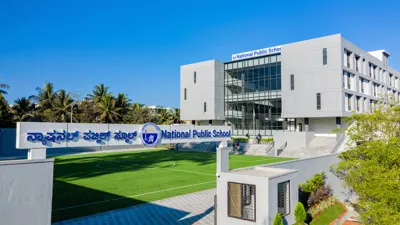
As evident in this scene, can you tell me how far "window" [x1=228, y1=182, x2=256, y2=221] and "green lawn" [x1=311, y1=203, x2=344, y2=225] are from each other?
4.31m

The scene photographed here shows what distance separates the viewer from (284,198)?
452 inches

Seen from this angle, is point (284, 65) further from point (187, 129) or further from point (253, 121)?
point (187, 129)

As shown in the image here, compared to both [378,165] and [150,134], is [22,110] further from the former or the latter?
[378,165]

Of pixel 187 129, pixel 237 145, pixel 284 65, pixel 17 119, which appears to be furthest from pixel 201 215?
pixel 17 119

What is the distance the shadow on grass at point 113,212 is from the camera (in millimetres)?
11648

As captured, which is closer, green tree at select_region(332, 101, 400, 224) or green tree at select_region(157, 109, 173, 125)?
green tree at select_region(332, 101, 400, 224)

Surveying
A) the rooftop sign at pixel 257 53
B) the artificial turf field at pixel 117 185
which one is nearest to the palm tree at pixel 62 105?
the artificial turf field at pixel 117 185

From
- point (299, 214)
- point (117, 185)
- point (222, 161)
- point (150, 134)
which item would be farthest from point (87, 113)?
point (299, 214)

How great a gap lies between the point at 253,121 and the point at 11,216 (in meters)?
43.0

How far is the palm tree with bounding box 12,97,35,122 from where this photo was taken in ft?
141

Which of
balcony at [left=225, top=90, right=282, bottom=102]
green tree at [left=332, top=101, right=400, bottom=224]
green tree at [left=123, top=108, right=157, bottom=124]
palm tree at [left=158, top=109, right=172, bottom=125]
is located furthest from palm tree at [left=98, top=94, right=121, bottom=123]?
green tree at [left=332, top=101, right=400, bottom=224]

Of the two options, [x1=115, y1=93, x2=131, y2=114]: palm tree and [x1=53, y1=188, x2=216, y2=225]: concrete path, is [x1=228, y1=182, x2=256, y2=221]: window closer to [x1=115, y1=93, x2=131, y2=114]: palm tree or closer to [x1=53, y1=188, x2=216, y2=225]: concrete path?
[x1=53, y1=188, x2=216, y2=225]: concrete path

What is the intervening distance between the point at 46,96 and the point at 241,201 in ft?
152

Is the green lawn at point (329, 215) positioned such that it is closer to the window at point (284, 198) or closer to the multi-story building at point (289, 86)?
the window at point (284, 198)
